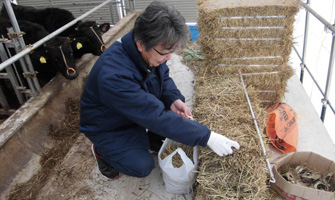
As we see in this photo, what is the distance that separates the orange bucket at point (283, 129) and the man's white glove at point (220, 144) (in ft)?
3.47

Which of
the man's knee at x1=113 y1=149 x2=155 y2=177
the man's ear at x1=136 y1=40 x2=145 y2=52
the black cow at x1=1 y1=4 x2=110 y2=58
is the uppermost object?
the man's ear at x1=136 y1=40 x2=145 y2=52

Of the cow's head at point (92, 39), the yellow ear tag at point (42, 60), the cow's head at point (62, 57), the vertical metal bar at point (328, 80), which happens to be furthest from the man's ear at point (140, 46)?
the cow's head at point (92, 39)

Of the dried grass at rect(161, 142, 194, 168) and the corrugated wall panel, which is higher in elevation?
the corrugated wall panel

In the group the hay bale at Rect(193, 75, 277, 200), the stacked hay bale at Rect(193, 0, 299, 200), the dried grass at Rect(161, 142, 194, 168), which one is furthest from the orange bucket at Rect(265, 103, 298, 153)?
the dried grass at Rect(161, 142, 194, 168)

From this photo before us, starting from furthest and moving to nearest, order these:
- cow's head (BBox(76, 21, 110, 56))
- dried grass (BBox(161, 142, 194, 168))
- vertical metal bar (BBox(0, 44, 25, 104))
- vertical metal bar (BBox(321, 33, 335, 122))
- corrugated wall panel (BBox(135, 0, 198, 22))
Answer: corrugated wall panel (BBox(135, 0, 198, 22)) < cow's head (BBox(76, 21, 110, 56)) < vertical metal bar (BBox(0, 44, 25, 104)) < vertical metal bar (BBox(321, 33, 335, 122)) < dried grass (BBox(161, 142, 194, 168))

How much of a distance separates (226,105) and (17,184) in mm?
2274

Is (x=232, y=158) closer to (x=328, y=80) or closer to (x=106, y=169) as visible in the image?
(x=106, y=169)

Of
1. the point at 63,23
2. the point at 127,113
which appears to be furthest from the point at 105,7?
the point at 127,113

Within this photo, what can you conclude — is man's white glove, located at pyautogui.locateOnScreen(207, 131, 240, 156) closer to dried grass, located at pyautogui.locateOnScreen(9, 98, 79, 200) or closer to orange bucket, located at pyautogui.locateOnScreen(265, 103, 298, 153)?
orange bucket, located at pyautogui.locateOnScreen(265, 103, 298, 153)

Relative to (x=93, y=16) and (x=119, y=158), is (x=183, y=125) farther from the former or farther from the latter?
(x=93, y=16)

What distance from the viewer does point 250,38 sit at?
9.87 feet

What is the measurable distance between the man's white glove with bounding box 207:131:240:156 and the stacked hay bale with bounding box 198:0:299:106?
1.38m

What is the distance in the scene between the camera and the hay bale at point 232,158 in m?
1.93

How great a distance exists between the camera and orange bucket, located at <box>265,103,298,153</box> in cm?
292
